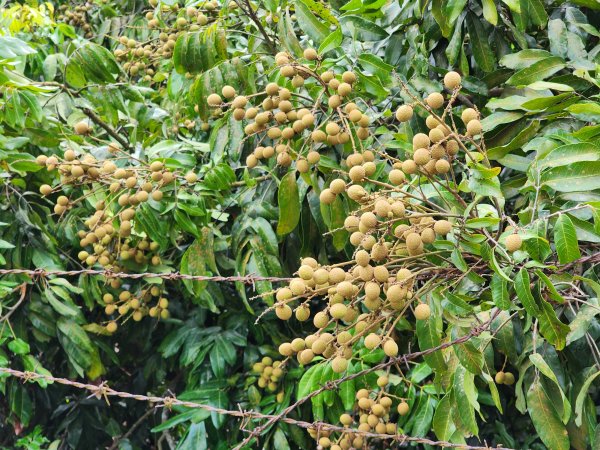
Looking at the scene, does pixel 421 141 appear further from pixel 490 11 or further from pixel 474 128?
pixel 490 11

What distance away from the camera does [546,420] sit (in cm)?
115

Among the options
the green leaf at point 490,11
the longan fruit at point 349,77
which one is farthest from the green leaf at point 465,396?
the green leaf at point 490,11

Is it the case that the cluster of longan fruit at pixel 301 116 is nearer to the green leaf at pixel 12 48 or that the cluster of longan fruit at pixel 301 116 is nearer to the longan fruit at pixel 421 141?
the longan fruit at pixel 421 141

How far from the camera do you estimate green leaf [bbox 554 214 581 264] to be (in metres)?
1.06

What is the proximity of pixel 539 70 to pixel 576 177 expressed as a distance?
0.40m

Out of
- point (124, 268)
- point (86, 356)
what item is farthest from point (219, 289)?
point (86, 356)

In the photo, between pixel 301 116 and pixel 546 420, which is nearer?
pixel 546 420

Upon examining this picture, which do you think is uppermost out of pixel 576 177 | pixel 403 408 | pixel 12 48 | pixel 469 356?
pixel 12 48

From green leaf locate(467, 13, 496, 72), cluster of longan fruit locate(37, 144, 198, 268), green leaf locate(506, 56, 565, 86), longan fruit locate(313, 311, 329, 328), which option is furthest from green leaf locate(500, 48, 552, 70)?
cluster of longan fruit locate(37, 144, 198, 268)

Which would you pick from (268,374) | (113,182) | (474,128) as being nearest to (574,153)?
(474,128)

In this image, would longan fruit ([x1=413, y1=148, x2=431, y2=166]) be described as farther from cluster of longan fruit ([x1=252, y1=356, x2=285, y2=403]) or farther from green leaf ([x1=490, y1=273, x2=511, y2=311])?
cluster of longan fruit ([x1=252, y1=356, x2=285, y2=403])

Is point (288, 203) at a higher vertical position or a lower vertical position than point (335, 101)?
lower

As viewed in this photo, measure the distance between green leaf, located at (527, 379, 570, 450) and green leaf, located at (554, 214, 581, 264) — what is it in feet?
0.72

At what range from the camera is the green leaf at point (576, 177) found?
3.58ft
